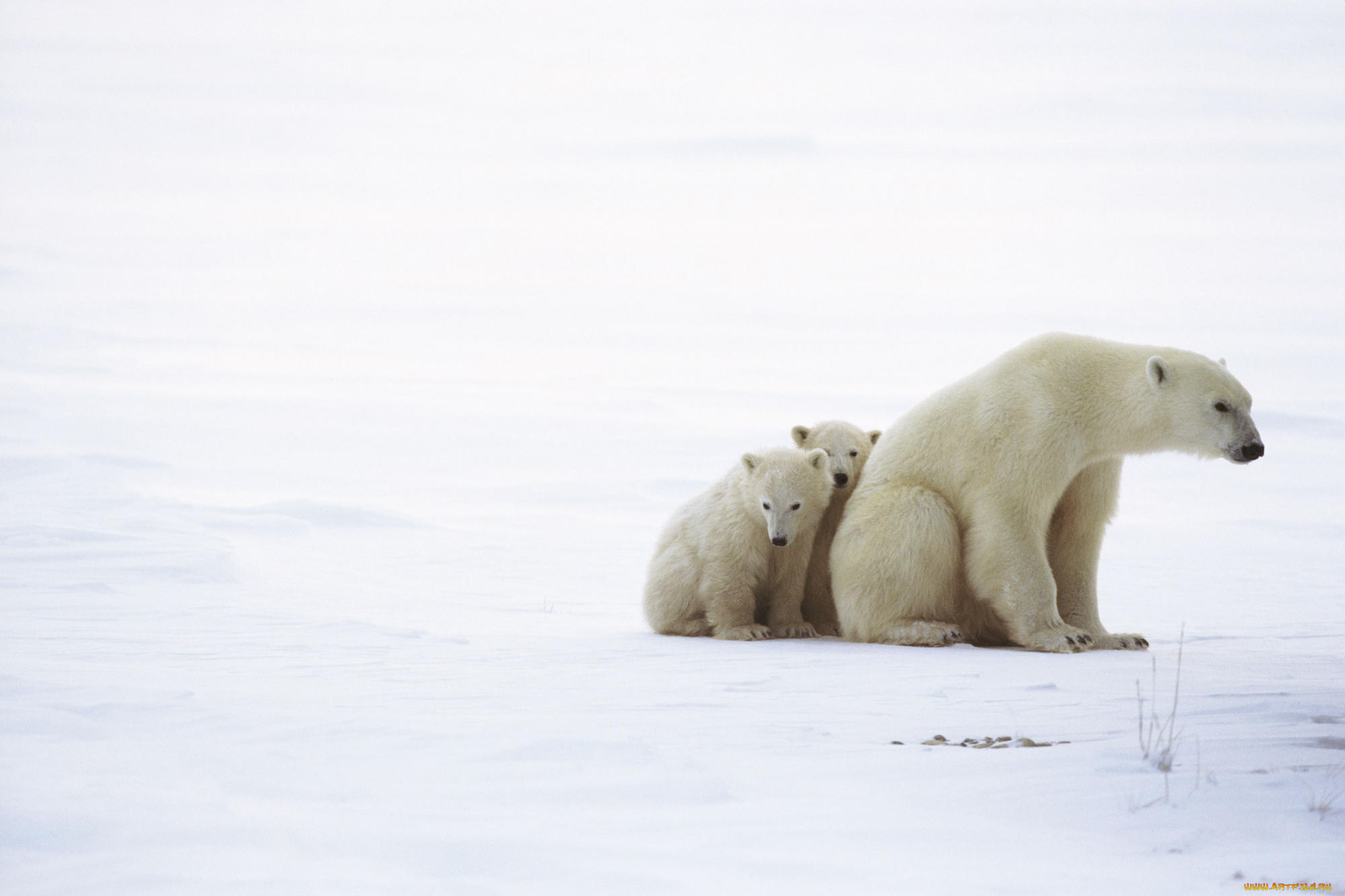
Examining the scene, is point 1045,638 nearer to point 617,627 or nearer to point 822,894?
point 617,627

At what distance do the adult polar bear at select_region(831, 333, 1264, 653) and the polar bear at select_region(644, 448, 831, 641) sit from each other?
0.30 meters

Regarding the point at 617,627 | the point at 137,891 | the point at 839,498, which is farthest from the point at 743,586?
the point at 137,891

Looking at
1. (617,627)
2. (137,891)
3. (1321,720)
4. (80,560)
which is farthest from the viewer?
(80,560)

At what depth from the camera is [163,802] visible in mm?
3312

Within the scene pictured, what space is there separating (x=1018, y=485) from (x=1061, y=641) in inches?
31.4

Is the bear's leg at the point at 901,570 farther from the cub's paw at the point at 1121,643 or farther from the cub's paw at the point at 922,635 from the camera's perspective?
the cub's paw at the point at 1121,643

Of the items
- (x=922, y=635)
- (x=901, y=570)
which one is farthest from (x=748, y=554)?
(x=922, y=635)

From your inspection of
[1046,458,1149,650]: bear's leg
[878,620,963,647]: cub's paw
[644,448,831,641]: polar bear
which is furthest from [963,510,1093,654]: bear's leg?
[644,448,831,641]: polar bear

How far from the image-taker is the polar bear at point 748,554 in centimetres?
677

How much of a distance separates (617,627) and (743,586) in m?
1.39

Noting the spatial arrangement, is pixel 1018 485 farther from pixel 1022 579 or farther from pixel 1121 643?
pixel 1121 643

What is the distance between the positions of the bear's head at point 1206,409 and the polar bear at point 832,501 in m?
1.72

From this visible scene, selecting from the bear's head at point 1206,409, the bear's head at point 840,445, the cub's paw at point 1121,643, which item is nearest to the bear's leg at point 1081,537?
the cub's paw at point 1121,643

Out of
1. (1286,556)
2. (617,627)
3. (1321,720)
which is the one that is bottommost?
(1286,556)
